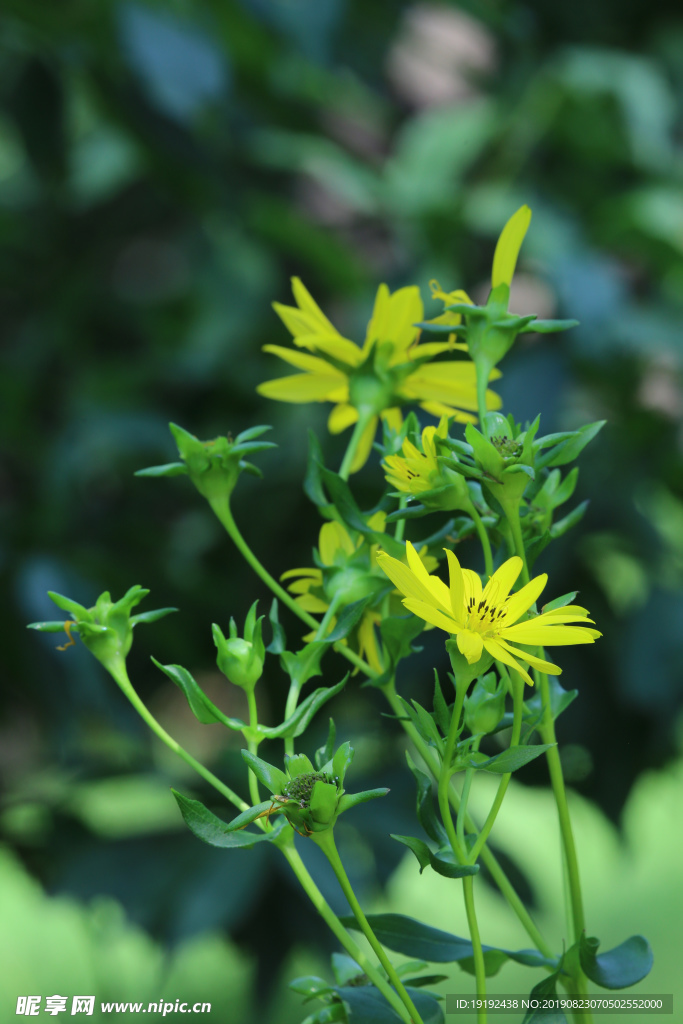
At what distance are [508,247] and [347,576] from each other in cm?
9

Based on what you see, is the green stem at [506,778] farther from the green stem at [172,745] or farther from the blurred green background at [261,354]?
the blurred green background at [261,354]

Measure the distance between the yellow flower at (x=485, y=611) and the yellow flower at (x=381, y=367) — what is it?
68mm

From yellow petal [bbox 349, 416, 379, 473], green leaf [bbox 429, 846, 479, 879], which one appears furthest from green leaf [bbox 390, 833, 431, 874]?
yellow petal [bbox 349, 416, 379, 473]

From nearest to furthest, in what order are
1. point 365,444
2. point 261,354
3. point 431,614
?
point 431,614
point 365,444
point 261,354

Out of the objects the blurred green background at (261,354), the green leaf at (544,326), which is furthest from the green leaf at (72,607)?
the blurred green background at (261,354)

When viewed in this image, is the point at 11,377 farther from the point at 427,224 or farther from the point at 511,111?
the point at 511,111

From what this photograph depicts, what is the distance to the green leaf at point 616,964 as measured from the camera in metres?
0.19

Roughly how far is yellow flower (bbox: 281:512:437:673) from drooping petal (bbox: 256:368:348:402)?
0.05 meters

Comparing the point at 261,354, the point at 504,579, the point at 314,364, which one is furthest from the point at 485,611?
the point at 261,354

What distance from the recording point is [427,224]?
73cm

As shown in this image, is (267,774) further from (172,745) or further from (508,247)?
(508,247)

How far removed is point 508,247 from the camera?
0.71 feet

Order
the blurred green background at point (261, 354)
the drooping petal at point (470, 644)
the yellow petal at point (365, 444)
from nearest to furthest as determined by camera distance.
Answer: the drooping petal at point (470, 644) → the yellow petal at point (365, 444) → the blurred green background at point (261, 354)

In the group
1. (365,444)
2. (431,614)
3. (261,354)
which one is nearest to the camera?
(431,614)
